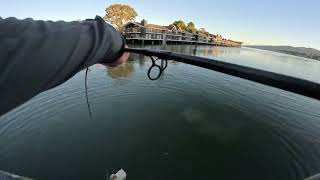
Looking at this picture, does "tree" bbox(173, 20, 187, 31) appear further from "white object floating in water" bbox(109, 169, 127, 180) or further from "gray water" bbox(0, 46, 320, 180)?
"white object floating in water" bbox(109, 169, 127, 180)

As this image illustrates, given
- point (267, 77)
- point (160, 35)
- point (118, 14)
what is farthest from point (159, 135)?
point (118, 14)

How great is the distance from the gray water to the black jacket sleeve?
730 cm

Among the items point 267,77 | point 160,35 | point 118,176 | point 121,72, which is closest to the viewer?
point 267,77

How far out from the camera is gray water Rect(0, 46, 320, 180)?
339 inches

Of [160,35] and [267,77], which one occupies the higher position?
[160,35]

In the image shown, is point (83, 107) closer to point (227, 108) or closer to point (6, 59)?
point (227, 108)

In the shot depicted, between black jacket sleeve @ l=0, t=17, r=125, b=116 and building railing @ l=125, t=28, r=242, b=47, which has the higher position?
building railing @ l=125, t=28, r=242, b=47

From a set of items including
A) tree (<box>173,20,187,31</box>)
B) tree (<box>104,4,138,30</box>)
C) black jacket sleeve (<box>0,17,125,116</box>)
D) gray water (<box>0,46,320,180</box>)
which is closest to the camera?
black jacket sleeve (<box>0,17,125,116</box>)

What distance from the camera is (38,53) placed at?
1152 mm

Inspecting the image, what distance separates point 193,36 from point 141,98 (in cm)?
7086

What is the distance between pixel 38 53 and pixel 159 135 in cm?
992

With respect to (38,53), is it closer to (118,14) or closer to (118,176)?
(118,176)

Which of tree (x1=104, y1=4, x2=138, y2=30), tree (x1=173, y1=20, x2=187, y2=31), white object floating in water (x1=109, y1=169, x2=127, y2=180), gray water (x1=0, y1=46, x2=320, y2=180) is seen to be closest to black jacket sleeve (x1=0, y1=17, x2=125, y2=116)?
white object floating in water (x1=109, y1=169, x2=127, y2=180)

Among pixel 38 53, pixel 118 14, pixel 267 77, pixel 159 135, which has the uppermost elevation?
pixel 118 14
